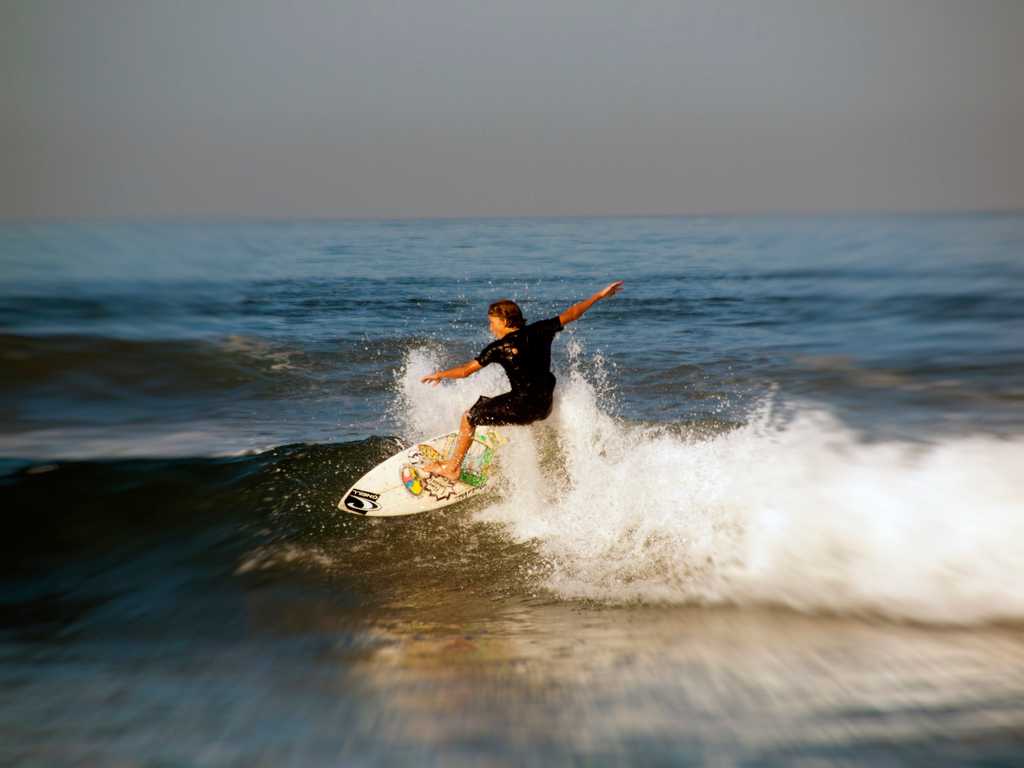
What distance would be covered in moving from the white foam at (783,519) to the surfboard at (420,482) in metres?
0.28

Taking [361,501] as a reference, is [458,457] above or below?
above

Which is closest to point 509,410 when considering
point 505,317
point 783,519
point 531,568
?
point 505,317

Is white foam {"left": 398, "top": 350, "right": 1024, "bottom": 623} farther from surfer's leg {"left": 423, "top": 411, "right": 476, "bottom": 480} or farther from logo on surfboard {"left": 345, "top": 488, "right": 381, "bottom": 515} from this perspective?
logo on surfboard {"left": 345, "top": 488, "right": 381, "bottom": 515}

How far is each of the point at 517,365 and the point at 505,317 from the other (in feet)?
1.48

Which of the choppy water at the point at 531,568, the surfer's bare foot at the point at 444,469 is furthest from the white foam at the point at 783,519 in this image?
the surfer's bare foot at the point at 444,469

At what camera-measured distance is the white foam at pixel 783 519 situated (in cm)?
606

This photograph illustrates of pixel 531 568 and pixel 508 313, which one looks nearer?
pixel 531 568

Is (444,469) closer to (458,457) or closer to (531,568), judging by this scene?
(458,457)

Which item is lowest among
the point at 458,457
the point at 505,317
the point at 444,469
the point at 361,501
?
the point at 361,501

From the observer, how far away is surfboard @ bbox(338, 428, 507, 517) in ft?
25.9

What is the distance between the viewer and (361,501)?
26.0 feet

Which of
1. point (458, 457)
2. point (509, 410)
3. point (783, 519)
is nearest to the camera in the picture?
point (783, 519)

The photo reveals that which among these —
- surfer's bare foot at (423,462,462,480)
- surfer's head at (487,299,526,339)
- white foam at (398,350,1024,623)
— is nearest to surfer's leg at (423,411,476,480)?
surfer's bare foot at (423,462,462,480)

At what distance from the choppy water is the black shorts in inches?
29.1
